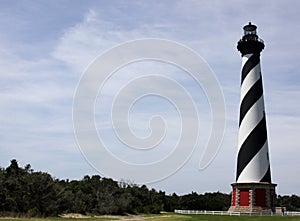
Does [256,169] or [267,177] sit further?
[267,177]

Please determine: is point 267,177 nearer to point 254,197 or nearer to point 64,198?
point 254,197

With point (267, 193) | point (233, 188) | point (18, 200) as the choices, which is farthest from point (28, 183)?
point (267, 193)

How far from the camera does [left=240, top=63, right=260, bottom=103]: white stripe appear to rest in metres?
47.7

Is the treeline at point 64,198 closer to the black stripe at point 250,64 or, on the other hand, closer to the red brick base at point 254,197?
the red brick base at point 254,197

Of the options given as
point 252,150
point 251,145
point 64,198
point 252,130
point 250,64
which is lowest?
Answer: point 64,198

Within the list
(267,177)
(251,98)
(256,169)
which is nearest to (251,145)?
(256,169)

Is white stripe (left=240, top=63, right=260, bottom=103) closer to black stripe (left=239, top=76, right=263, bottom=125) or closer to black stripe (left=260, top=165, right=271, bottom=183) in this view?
black stripe (left=239, top=76, right=263, bottom=125)

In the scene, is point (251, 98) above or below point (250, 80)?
below

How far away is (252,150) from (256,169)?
80.0 inches

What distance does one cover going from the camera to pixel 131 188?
7994 centimetres

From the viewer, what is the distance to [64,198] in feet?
169

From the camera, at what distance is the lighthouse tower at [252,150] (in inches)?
1747

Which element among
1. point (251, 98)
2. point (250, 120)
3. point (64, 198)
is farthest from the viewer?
point (64, 198)

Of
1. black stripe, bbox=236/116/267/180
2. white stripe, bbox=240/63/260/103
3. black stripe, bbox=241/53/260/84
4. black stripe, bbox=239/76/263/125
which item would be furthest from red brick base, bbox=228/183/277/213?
black stripe, bbox=241/53/260/84
